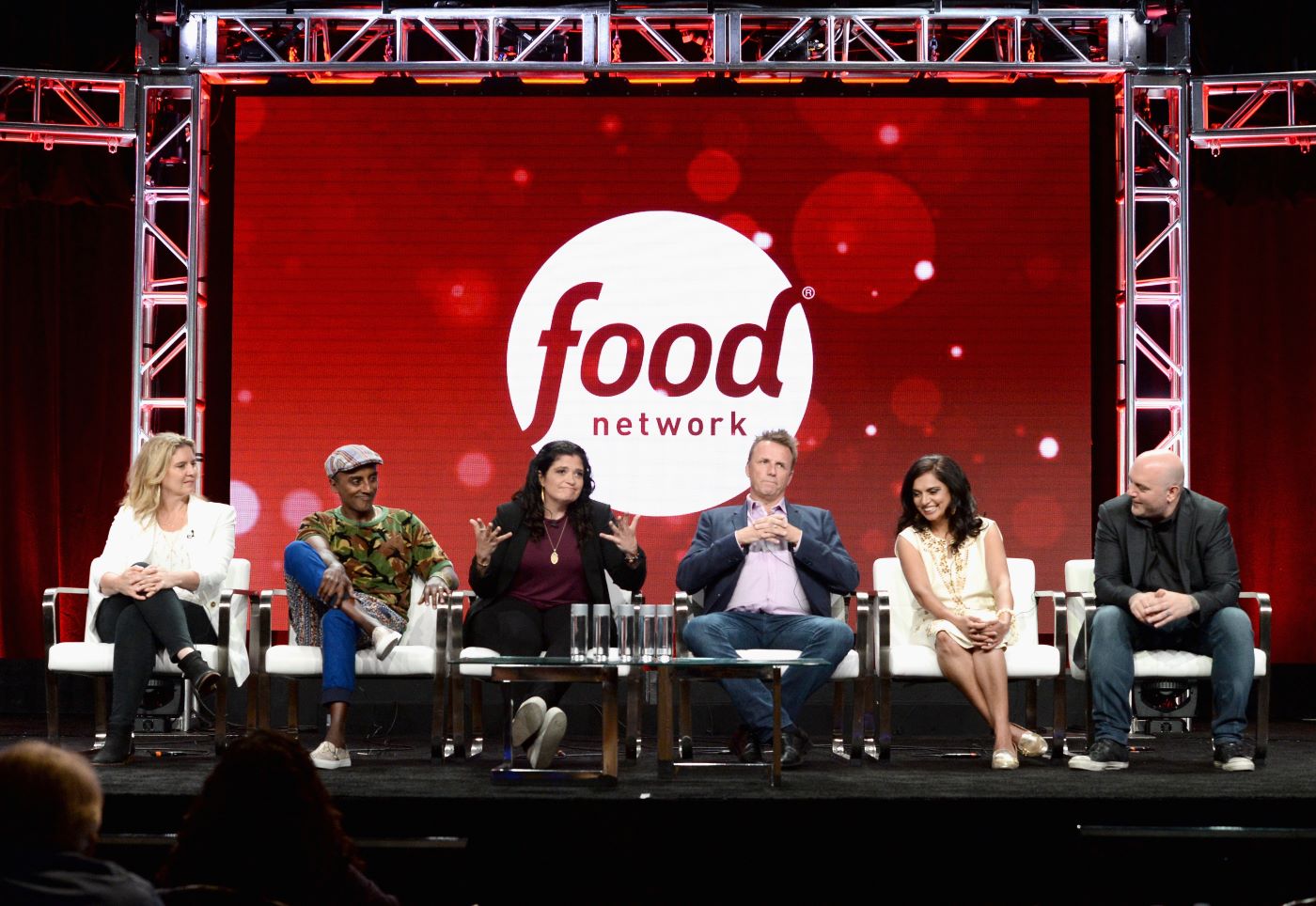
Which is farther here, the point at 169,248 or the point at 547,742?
the point at 169,248

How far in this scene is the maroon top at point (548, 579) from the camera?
4816 mm

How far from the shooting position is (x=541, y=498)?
4.95 m

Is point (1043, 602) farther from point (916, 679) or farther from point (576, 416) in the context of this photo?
point (576, 416)

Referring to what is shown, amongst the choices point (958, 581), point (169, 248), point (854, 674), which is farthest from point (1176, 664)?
point (169, 248)

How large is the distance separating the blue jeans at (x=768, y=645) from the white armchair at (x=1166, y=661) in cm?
75

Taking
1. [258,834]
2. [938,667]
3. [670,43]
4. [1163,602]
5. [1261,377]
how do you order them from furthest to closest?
[1261,377]
[670,43]
[938,667]
[1163,602]
[258,834]

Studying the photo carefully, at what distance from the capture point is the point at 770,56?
20.1ft


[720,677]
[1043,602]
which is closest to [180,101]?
[720,677]

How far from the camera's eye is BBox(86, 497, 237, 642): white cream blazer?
15.6ft

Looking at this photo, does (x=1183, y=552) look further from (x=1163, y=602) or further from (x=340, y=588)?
(x=340, y=588)

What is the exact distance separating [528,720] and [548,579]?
2.67ft

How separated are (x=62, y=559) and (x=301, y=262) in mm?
1867

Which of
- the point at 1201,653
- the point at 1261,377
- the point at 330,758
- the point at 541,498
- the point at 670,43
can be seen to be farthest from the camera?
the point at 1261,377

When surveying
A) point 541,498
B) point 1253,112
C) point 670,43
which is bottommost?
point 541,498
